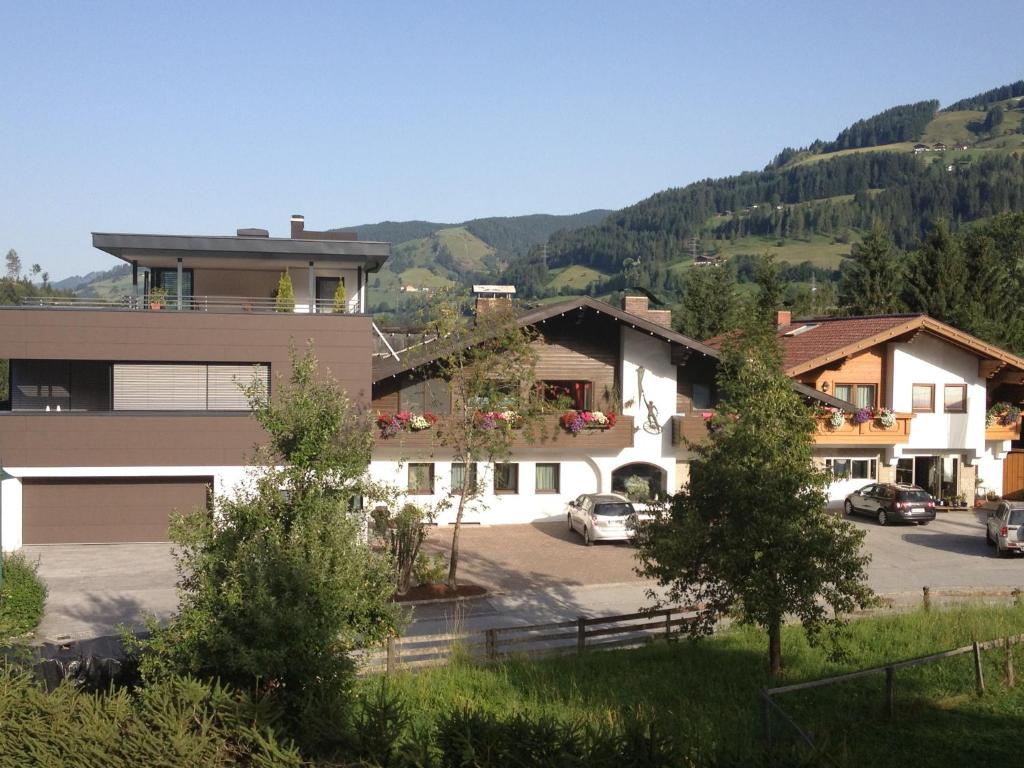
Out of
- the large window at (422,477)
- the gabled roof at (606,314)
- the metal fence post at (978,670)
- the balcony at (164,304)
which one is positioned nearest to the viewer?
the metal fence post at (978,670)

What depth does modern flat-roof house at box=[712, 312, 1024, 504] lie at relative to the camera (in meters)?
33.9

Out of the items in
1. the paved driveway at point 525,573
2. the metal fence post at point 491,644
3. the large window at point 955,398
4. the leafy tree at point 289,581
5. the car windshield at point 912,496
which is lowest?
the paved driveway at point 525,573

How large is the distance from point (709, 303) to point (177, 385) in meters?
39.8

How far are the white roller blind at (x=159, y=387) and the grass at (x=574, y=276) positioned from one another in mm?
147171

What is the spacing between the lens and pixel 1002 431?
3522 cm

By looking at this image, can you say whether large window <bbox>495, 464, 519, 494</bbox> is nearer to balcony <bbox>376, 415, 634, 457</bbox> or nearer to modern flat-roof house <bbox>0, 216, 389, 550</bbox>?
balcony <bbox>376, 415, 634, 457</bbox>

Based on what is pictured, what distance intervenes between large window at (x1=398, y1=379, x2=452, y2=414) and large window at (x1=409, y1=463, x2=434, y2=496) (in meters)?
1.73

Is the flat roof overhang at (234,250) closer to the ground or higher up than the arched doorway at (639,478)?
higher up

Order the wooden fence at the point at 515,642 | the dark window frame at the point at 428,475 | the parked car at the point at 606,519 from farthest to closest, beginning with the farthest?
the dark window frame at the point at 428,475 → the parked car at the point at 606,519 → the wooden fence at the point at 515,642

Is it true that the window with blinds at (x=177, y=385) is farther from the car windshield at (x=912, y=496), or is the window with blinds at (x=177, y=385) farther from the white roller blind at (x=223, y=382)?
the car windshield at (x=912, y=496)

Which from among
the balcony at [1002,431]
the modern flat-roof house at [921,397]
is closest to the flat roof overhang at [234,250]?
the modern flat-roof house at [921,397]

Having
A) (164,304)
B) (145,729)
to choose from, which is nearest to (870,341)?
(164,304)

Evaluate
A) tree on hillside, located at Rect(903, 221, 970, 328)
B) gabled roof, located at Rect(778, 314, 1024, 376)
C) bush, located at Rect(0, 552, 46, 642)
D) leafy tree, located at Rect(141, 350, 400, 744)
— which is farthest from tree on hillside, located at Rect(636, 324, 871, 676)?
tree on hillside, located at Rect(903, 221, 970, 328)

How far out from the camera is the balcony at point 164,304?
86.7 feet
